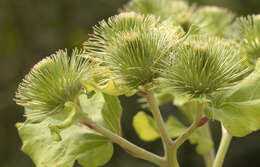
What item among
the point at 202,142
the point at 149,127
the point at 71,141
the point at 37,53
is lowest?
the point at 202,142

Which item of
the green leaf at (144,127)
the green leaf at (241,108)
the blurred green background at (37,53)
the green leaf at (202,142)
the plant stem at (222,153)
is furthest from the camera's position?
the blurred green background at (37,53)

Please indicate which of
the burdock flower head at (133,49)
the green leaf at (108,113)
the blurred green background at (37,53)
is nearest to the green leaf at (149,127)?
the green leaf at (108,113)

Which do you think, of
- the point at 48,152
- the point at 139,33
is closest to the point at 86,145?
the point at 48,152

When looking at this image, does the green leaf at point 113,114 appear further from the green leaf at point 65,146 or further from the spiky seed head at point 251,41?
the spiky seed head at point 251,41

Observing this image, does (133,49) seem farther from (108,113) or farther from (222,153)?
(222,153)

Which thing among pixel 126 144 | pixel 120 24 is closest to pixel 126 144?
pixel 126 144

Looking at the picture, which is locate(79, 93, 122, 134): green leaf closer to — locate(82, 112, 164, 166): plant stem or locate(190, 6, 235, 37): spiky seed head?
locate(82, 112, 164, 166): plant stem
